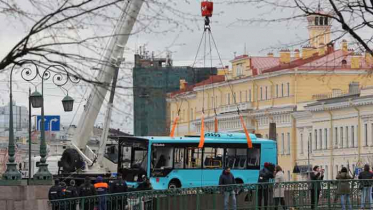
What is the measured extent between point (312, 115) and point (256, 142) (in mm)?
74235

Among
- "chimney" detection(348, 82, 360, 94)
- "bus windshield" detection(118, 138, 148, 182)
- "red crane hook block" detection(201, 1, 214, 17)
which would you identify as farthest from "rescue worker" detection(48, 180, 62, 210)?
"chimney" detection(348, 82, 360, 94)

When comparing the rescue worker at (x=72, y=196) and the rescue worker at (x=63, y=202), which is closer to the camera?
the rescue worker at (x=72, y=196)

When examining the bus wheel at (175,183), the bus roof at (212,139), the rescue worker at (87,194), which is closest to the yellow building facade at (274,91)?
the bus roof at (212,139)

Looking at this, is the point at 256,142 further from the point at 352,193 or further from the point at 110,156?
the point at 352,193

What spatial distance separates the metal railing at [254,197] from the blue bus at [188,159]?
681 inches

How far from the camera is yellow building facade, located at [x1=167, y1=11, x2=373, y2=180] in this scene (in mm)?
138125

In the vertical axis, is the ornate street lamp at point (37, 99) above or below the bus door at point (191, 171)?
above

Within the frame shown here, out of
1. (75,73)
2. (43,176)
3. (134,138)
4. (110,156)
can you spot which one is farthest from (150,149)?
(75,73)

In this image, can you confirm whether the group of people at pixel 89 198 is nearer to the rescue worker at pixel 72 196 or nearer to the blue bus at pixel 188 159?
the rescue worker at pixel 72 196

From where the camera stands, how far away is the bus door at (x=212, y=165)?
55.6 m

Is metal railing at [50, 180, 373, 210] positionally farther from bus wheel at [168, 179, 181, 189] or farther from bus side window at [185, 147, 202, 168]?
bus side window at [185, 147, 202, 168]

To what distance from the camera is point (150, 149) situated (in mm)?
55656

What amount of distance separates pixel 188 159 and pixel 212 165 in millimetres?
864

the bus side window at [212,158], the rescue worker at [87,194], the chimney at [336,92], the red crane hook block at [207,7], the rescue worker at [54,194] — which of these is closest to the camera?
the rescue worker at [87,194]
